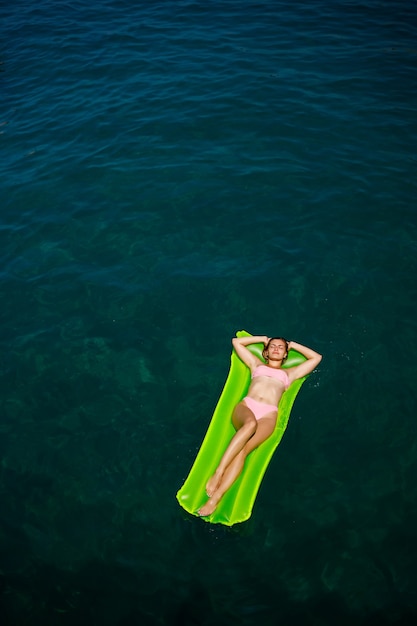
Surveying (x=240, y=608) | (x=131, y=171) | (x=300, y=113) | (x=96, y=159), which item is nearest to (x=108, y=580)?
(x=240, y=608)

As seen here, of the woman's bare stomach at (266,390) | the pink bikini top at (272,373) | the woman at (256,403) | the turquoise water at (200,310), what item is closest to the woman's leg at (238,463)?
the woman at (256,403)

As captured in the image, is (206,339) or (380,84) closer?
(206,339)

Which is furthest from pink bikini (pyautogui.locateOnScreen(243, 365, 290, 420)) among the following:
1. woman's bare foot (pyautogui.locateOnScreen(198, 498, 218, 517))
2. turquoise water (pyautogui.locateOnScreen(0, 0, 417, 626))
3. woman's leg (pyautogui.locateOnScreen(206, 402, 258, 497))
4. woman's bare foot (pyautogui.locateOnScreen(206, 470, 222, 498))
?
woman's bare foot (pyautogui.locateOnScreen(198, 498, 218, 517))

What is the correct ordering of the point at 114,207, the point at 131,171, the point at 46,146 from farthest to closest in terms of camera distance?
the point at 46,146 → the point at 131,171 → the point at 114,207

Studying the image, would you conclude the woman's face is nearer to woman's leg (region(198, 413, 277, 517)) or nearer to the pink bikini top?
the pink bikini top

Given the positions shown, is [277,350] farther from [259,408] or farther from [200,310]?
[200,310]

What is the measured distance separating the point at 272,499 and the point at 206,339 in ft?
9.29

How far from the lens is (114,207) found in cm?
1022

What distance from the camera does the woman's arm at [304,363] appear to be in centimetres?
697

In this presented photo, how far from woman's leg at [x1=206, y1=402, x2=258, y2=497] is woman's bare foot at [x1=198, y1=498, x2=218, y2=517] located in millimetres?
114

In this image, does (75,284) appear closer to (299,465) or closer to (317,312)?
(317,312)

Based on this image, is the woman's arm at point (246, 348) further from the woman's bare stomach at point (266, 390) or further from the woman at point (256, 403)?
the woman's bare stomach at point (266, 390)

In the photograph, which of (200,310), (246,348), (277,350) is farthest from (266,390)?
(200,310)

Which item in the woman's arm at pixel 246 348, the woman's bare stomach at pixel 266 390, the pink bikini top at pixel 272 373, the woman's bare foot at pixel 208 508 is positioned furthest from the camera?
the woman's arm at pixel 246 348
